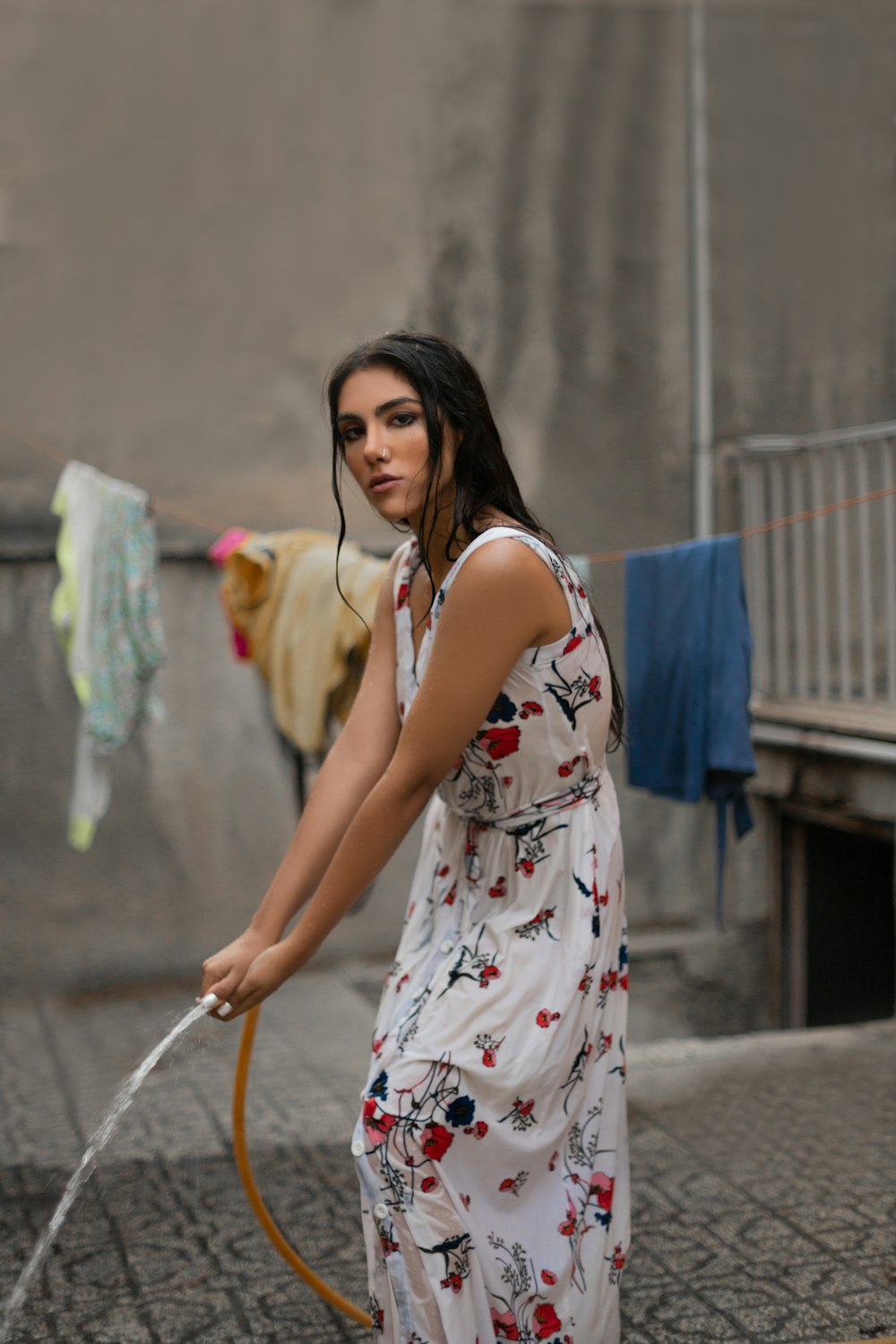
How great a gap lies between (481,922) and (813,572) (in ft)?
16.4

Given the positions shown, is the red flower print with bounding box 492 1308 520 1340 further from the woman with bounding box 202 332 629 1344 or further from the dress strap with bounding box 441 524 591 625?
the dress strap with bounding box 441 524 591 625

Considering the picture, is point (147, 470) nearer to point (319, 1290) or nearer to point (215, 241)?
point (215, 241)

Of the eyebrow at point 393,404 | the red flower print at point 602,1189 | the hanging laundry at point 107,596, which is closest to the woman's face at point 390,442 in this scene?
the eyebrow at point 393,404

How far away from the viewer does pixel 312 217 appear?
6383 mm

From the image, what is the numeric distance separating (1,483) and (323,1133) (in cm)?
329

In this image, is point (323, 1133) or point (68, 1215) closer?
point (68, 1215)

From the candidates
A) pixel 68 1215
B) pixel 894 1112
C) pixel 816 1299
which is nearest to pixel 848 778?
pixel 894 1112

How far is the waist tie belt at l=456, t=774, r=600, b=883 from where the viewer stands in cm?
221

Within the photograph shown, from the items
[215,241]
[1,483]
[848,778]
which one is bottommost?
[848,778]

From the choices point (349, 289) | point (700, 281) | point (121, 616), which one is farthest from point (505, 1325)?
point (700, 281)

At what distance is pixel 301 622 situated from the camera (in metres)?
4.91

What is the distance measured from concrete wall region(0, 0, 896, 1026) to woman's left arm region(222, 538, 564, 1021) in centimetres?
428

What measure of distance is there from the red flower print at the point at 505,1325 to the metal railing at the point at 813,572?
180 inches

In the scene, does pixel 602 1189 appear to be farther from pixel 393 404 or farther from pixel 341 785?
pixel 393 404
